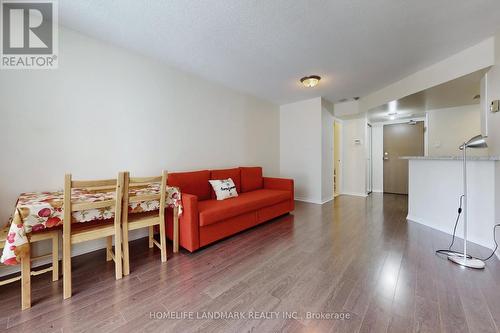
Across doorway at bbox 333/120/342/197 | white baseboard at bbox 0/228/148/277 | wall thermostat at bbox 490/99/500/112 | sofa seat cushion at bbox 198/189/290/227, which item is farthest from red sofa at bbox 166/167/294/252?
doorway at bbox 333/120/342/197

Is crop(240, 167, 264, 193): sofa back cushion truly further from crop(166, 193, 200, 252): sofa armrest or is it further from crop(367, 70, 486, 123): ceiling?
crop(367, 70, 486, 123): ceiling

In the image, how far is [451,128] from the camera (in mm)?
4219

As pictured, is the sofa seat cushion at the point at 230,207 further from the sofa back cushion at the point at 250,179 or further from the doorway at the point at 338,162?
the doorway at the point at 338,162

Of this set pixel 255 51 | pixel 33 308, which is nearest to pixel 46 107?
pixel 33 308

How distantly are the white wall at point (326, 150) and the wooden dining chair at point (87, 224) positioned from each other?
3.94m

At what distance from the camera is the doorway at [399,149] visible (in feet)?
16.9

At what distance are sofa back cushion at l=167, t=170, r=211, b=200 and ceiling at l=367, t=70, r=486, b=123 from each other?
3806 millimetres

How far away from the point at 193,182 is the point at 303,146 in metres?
2.89

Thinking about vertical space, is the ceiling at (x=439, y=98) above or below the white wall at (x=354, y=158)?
above

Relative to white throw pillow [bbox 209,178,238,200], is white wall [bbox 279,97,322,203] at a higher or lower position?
higher

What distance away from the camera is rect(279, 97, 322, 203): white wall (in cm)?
445

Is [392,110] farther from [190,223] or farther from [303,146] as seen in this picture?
[190,223]

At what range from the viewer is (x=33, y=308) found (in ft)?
4.58

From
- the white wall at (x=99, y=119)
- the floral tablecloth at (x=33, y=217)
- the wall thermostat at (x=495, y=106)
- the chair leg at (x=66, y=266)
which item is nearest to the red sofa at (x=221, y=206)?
the white wall at (x=99, y=119)
